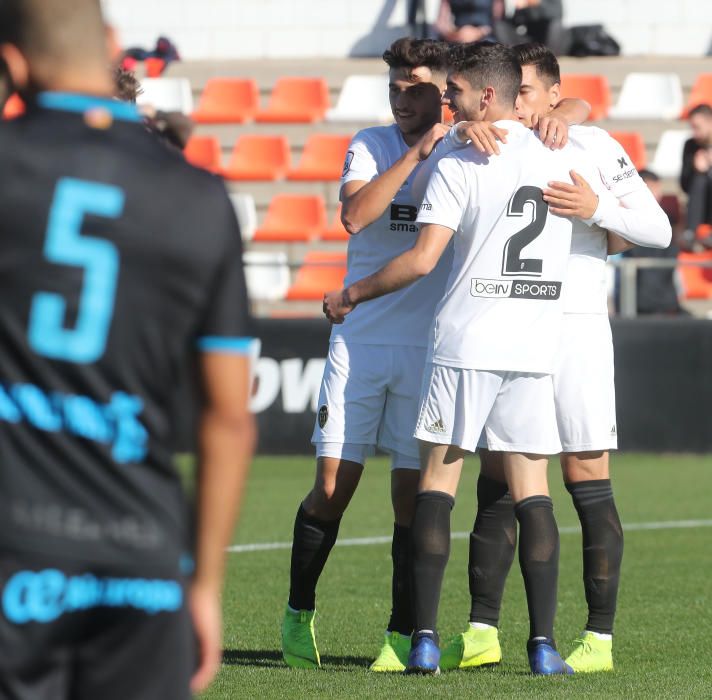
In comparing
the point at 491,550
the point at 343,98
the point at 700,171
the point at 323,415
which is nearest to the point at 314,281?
the point at 700,171

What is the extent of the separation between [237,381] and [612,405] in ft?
10.7

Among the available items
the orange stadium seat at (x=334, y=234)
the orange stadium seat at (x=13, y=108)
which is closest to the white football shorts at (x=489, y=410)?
the orange stadium seat at (x=13, y=108)

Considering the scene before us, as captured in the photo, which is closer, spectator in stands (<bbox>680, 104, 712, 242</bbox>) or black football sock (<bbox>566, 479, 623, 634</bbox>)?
black football sock (<bbox>566, 479, 623, 634</bbox>)

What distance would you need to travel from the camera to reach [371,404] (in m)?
5.56

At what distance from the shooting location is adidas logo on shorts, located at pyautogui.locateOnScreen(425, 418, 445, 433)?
5074 millimetres

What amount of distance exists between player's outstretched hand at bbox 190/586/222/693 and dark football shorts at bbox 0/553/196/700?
77 mm

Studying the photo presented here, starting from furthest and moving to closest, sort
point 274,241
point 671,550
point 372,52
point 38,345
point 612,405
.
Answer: point 372,52 < point 274,241 < point 671,550 < point 612,405 < point 38,345

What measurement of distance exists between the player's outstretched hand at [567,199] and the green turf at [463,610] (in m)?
1.52

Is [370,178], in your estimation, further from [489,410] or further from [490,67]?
[489,410]

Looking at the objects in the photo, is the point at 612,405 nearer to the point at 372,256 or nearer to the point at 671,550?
the point at 372,256

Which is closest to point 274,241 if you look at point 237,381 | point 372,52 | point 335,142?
point 335,142

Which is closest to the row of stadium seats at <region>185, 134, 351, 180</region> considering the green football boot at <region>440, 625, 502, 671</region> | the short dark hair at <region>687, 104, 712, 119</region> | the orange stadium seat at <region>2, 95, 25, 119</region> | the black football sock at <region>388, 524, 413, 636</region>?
the orange stadium seat at <region>2, 95, 25, 119</region>

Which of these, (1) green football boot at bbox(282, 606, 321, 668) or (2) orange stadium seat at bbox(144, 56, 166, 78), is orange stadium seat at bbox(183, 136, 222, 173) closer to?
(2) orange stadium seat at bbox(144, 56, 166, 78)

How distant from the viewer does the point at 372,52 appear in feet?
64.1
